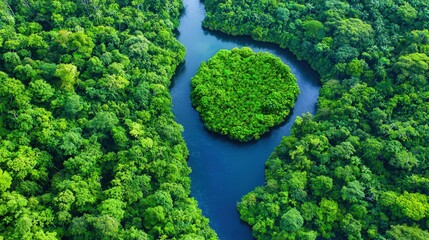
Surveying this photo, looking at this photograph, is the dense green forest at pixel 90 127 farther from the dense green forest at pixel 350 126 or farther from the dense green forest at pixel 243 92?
the dense green forest at pixel 350 126

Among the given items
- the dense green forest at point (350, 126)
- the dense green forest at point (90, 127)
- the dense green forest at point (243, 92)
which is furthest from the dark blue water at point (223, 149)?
the dense green forest at point (90, 127)

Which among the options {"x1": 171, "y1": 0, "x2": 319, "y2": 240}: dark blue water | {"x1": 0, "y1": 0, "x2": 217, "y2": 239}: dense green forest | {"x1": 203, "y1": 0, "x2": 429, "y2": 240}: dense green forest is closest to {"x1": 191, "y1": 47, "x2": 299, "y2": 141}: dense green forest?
{"x1": 171, "y1": 0, "x2": 319, "y2": 240}: dark blue water

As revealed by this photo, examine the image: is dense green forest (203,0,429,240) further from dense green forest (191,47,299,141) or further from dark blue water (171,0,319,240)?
dense green forest (191,47,299,141)

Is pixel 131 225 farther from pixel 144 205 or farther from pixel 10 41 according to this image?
pixel 10 41

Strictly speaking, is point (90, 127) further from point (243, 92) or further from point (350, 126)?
point (350, 126)

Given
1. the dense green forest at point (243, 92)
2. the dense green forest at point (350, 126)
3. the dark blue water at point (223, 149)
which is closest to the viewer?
the dense green forest at point (350, 126)

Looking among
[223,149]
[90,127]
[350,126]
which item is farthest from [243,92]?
[90,127]
